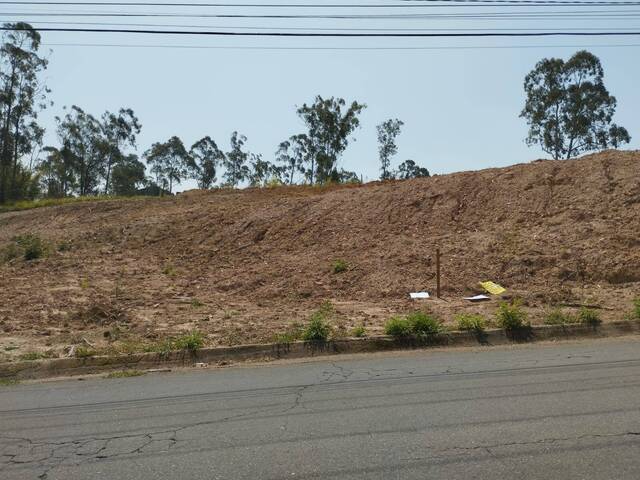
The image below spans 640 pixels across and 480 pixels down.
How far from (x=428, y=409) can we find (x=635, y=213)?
12.7m

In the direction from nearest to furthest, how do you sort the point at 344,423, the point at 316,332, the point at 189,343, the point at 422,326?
the point at 344,423 < the point at 189,343 < the point at 316,332 < the point at 422,326

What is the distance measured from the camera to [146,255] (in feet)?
67.9

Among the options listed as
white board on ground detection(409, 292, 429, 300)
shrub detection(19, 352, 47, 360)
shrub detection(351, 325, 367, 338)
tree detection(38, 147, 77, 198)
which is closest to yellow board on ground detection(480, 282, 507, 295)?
white board on ground detection(409, 292, 429, 300)

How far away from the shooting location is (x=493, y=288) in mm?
14195

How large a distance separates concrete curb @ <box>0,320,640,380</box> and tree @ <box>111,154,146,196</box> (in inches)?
2261

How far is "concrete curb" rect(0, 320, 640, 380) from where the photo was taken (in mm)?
9852

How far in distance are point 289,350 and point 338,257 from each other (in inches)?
286

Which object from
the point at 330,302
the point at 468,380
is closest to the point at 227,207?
the point at 330,302

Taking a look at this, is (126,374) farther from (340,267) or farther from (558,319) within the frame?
(340,267)

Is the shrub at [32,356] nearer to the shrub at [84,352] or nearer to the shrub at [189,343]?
the shrub at [84,352]

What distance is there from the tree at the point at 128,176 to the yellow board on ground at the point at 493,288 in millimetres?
55860

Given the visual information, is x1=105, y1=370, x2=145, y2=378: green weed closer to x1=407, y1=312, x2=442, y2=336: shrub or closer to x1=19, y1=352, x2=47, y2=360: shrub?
x1=19, y1=352, x2=47, y2=360: shrub

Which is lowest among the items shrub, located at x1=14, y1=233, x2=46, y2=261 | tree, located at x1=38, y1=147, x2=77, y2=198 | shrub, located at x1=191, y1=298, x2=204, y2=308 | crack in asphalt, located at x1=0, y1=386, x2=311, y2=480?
crack in asphalt, located at x1=0, y1=386, x2=311, y2=480

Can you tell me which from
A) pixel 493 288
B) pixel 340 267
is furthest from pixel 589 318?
pixel 340 267
